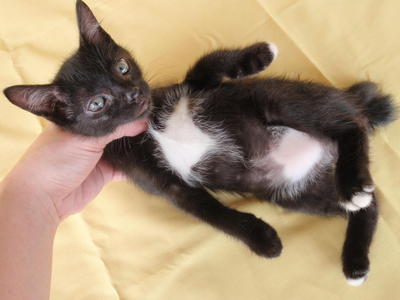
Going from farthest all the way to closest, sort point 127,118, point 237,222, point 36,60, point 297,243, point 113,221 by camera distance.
Result: point 36,60 → point 113,221 → point 297,243 → point 237,222 → point 127,118

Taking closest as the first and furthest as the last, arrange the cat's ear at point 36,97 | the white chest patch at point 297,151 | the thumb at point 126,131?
the cat's ear at point 36,97
the thumb at point 126,131
the white chest patch at point 297,151

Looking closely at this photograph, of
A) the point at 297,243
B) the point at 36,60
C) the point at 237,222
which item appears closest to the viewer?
the point at 237,222

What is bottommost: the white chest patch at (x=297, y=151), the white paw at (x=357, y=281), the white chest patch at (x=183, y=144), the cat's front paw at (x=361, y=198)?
the white paw at (x=357, y=281)

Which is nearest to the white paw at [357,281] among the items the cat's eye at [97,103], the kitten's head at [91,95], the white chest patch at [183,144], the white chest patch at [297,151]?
the white chest patch at [297,151]

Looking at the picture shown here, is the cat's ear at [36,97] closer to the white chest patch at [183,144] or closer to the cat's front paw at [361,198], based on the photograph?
the white chest patch at [183,144]

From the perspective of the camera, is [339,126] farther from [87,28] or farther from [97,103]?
[87,28]

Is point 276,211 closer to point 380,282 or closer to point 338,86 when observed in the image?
point 380,282

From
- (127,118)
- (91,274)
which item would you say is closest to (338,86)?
(127,118)
